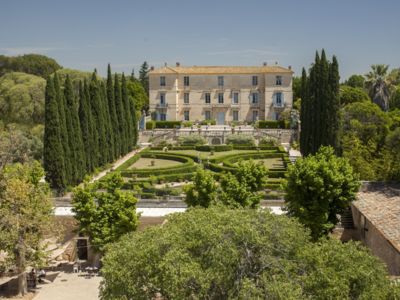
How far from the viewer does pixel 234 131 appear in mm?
58219

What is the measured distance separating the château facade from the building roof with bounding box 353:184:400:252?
1694 inches

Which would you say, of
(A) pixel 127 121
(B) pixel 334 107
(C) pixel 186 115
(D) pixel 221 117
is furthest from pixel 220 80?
(B) pixel 334 107

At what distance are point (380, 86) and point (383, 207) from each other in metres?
Answer: 38.6

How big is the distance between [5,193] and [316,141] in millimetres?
22505

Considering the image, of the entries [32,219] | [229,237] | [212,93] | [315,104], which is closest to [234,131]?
[212,93]

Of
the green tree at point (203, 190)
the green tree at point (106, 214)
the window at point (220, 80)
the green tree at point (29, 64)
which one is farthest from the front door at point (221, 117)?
the green tree at point (106, 214)

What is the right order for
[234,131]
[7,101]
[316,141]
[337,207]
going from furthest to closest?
[234,131] → [7,101] → [316,141] → [337,207]

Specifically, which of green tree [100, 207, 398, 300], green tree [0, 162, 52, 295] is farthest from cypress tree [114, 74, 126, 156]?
green tree [100, 207, 398, 300]

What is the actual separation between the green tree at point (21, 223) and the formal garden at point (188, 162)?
9.24 metres

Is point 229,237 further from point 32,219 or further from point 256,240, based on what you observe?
point 32,219

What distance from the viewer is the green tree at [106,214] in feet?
71.3

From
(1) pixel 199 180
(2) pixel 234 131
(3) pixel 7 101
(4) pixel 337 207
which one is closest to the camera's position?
(4) pixel 337 207

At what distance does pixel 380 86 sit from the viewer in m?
57.2

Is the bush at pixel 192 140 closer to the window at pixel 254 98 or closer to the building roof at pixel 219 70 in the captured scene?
the window at pixel 254 98
